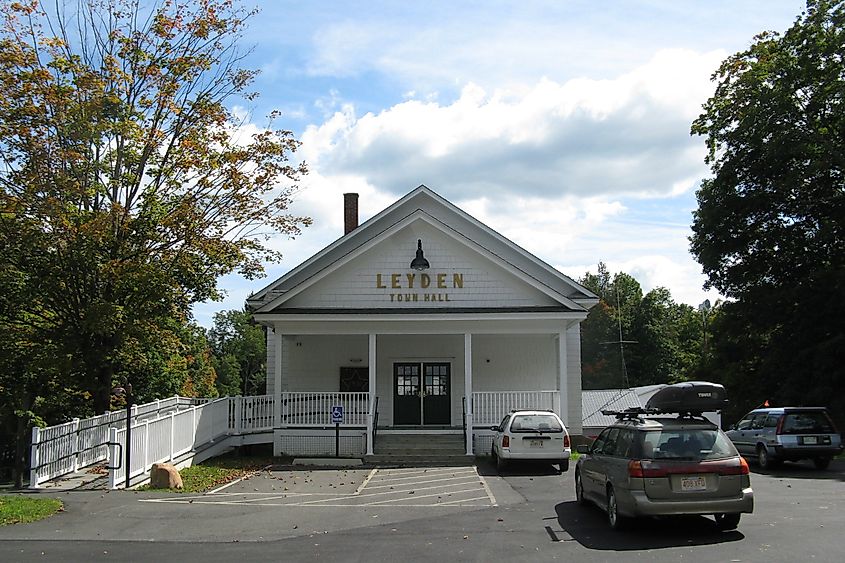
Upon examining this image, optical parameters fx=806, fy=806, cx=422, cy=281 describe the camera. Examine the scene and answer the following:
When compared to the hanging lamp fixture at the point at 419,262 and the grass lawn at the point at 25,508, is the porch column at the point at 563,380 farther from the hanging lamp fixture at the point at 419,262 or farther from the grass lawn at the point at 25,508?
the grass lawn at the point at 25,508

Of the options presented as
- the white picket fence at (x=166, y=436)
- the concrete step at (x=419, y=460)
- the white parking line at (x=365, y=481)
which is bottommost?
the white parking line at (x=365, y=481)

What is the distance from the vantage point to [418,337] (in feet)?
83.0

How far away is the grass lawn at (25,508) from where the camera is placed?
39.7ft

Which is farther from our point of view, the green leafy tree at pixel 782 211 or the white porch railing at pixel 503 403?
the green leafy tree at pixel 782 211

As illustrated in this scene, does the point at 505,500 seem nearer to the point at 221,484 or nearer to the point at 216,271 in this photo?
the point at 221,484

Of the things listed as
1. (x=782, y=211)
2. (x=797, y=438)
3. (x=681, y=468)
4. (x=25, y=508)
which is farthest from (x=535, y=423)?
(x=782, y=211)

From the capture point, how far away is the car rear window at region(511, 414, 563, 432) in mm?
18422

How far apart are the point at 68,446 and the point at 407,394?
35.1 feet

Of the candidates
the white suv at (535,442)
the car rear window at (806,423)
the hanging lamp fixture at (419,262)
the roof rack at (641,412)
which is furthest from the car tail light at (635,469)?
the hanging lamp fixture at (419,262)

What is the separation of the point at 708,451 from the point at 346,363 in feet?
53.3

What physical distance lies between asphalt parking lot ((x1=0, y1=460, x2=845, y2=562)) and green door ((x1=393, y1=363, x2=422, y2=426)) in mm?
8582

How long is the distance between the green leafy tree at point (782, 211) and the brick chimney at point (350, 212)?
17.7 m

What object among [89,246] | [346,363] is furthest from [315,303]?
[89,246]

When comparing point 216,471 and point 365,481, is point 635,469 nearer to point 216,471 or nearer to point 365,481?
point 365,481
